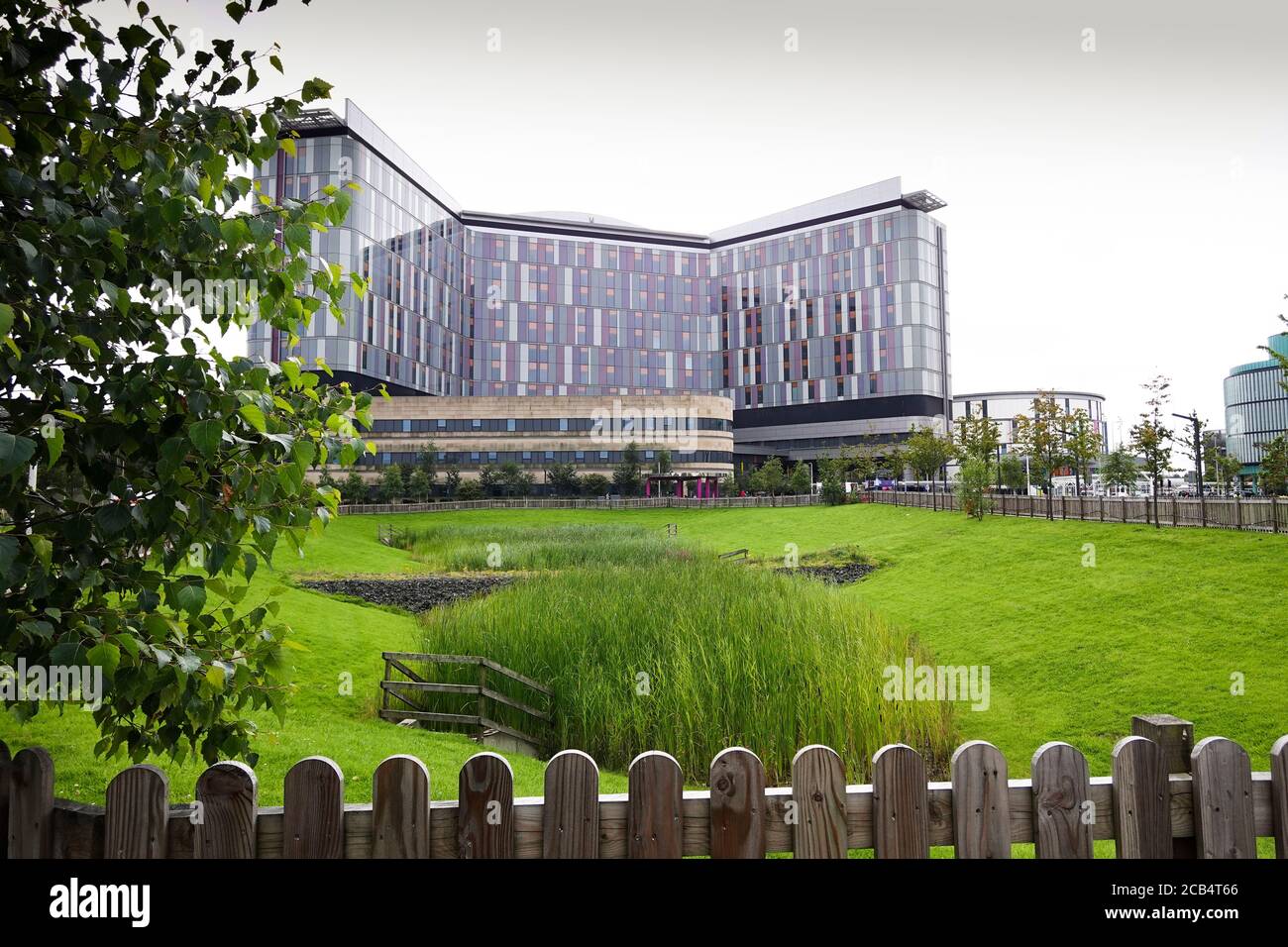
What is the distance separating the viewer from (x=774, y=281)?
92.7m

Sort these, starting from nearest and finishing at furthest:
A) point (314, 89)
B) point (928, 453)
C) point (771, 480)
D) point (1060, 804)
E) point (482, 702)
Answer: point (1060, 804), point (314, 89), point (482, 702), point (928, 453), point (771, 480)

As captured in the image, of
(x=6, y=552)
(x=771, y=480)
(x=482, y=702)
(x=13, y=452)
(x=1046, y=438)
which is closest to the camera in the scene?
(x=13, y=452)

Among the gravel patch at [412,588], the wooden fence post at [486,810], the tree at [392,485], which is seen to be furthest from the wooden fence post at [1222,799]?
the tree at [392,485]

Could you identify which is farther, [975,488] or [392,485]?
[392,485]

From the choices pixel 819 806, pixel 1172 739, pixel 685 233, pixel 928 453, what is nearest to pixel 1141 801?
pixel 1172 739

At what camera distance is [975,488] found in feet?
103

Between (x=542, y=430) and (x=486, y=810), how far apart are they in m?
74.3

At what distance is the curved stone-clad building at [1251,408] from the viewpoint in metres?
81.4

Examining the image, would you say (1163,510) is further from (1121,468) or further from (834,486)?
(1121,468)

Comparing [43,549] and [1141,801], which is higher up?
[43,549]

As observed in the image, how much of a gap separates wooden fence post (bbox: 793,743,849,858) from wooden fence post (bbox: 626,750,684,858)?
0.38 meters

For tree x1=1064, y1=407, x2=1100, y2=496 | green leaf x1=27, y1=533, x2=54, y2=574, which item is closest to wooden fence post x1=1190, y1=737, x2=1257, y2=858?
green leaf x1=27, y1=533, x2=54, y2=574
